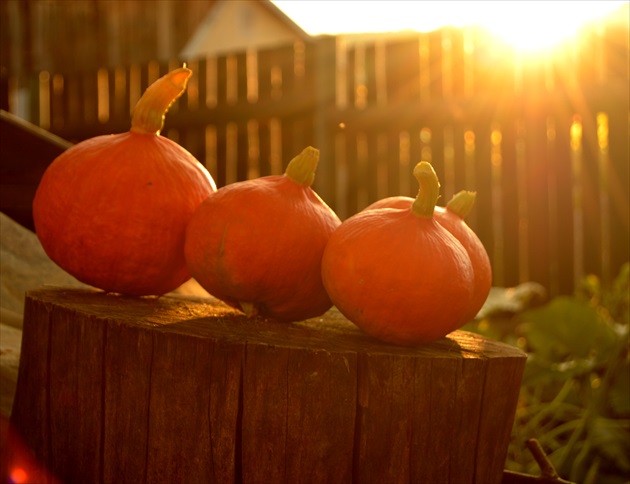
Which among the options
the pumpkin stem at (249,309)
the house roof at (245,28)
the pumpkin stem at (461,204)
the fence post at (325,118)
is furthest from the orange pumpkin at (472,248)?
the house roof at (245,28)

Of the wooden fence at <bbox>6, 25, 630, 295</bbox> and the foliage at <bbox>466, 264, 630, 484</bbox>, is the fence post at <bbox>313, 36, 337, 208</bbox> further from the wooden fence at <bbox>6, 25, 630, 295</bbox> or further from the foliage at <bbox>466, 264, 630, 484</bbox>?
the foliage at <bbox>466, 264, 630, 484</bbox>

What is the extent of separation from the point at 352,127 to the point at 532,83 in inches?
49.3

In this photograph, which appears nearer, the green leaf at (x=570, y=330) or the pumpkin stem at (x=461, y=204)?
the pumpkin stem at (x=461, y=204)

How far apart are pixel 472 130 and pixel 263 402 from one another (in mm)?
4308

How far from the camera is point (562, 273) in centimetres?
525

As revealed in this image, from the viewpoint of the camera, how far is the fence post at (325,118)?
568 centimetres

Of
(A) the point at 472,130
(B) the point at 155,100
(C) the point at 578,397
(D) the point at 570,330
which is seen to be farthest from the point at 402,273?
(A) the point at 472,130

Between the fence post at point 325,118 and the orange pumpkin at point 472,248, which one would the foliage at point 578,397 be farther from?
the fence post at point 325,118

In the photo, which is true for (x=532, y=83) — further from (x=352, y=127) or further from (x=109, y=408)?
(x=109, y=408)

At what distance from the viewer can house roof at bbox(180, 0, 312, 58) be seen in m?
16.7

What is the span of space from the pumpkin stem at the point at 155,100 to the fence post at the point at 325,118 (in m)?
3.95

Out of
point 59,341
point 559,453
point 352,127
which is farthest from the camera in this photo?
point 352,127

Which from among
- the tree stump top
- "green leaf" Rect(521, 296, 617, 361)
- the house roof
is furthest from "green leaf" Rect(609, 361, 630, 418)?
the house roof

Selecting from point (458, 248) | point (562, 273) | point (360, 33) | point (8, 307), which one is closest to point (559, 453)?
point (458, 248)
